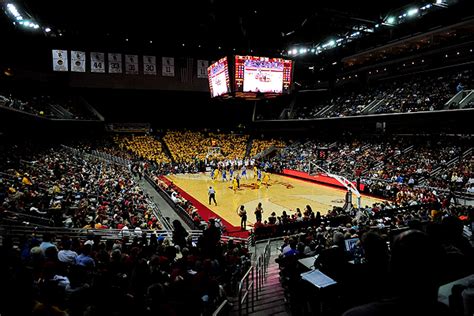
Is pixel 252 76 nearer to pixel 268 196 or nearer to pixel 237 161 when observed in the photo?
pixel 268 196

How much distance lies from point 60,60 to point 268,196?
22936mm

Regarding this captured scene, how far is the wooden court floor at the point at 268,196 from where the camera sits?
18.8 meters

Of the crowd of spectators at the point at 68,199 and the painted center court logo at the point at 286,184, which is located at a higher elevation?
the crowd of spectators at the point at 68,199

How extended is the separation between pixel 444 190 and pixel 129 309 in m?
20.4

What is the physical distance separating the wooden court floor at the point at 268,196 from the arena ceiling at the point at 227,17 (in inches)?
388

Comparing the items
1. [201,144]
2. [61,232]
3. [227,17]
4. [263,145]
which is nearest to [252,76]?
[227,17]

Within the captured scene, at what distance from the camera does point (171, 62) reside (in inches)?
1265

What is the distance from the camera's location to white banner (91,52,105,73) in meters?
29.3

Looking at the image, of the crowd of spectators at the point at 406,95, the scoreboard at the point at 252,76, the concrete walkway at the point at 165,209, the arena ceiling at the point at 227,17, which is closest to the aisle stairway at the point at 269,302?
the concrete walkway at the point at 165,209

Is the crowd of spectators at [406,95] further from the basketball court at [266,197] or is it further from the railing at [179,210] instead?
the railing at [179,210]

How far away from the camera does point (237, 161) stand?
37.5 metres

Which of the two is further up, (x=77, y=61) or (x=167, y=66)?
(x=167, y=66)

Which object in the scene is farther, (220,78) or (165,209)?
(220,78)

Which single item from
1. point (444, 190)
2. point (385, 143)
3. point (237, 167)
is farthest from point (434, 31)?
point (237, 167)
